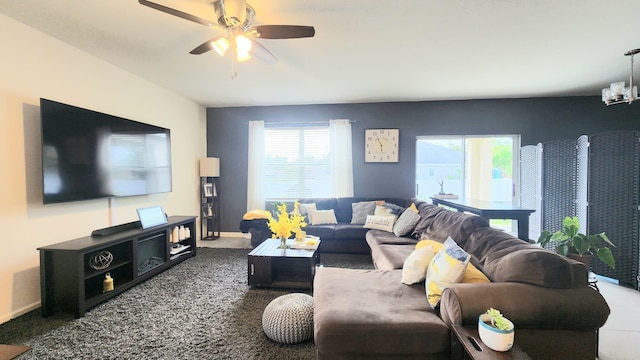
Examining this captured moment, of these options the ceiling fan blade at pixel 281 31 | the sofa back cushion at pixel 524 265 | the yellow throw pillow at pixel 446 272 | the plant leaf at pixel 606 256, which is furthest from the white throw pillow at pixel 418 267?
the ceiling fan blade at pixel 281 31

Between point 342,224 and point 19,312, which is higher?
point 342,224

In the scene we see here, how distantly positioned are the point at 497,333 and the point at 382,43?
2453mm

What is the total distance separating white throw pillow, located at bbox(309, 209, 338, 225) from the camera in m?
4.21

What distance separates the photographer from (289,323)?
1.84m

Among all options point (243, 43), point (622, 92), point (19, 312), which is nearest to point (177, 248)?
point (19, 312)

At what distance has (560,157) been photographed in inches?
145

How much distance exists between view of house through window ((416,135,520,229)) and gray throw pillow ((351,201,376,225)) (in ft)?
3.73

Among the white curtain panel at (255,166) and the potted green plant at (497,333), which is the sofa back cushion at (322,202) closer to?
the white curtain panel at (255,166)

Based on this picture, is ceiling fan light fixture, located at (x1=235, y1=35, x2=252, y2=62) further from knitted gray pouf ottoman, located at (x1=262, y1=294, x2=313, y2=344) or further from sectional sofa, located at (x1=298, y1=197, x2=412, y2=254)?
sectional sofa, located at (x1=298, y1=197, x2=412, y2=254)

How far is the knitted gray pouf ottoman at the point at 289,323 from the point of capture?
184 cm

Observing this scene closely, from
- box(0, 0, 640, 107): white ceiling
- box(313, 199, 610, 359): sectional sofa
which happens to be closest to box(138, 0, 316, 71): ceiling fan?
box(0, 0, 640, 107): white ceiling

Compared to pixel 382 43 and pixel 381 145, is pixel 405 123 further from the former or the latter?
pixel 382 43

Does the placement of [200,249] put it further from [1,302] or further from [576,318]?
[576,318]

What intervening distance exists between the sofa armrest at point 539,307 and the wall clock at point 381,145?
3512mm
